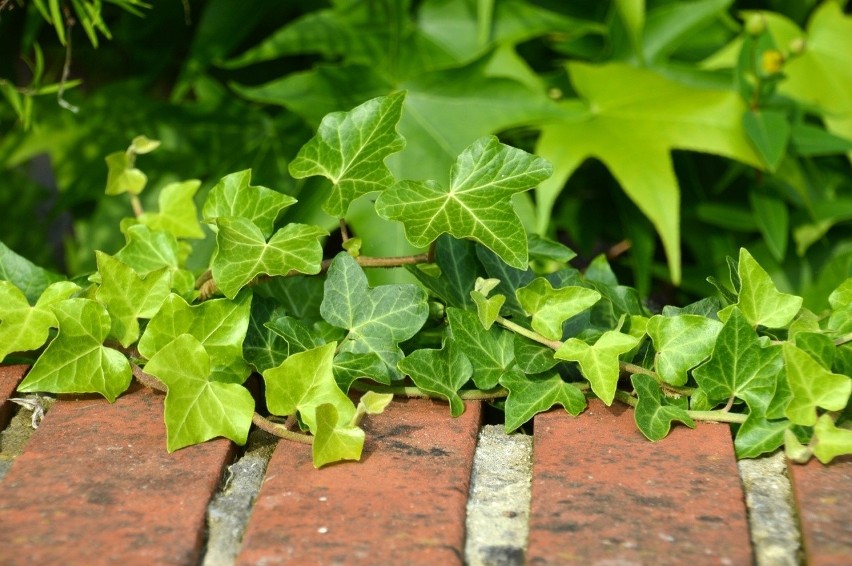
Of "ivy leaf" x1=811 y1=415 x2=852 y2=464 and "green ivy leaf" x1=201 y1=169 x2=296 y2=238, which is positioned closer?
"ivy leaf" x1=811 y1=415 x2=852 y2=464

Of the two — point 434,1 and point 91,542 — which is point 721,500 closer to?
point 91,542

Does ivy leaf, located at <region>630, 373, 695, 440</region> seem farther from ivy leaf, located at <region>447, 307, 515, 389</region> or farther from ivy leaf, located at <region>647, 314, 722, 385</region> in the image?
ivy leaf, located at <region>447, 307, 515, 389</region>

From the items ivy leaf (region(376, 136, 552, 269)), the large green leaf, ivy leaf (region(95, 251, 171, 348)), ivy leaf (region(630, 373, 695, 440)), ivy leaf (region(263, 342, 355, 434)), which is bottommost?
the large green leaf

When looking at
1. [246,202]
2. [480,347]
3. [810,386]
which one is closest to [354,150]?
[246,202]

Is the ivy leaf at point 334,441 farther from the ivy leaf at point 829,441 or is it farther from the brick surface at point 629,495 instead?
the ivy leaf at point 829,441

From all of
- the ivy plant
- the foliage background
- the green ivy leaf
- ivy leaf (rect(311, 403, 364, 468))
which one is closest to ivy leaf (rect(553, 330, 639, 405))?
the ivy plant

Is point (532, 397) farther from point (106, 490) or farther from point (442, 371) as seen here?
point (106, 490)

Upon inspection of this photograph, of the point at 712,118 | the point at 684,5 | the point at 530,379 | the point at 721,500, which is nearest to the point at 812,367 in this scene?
the point at 721,500
